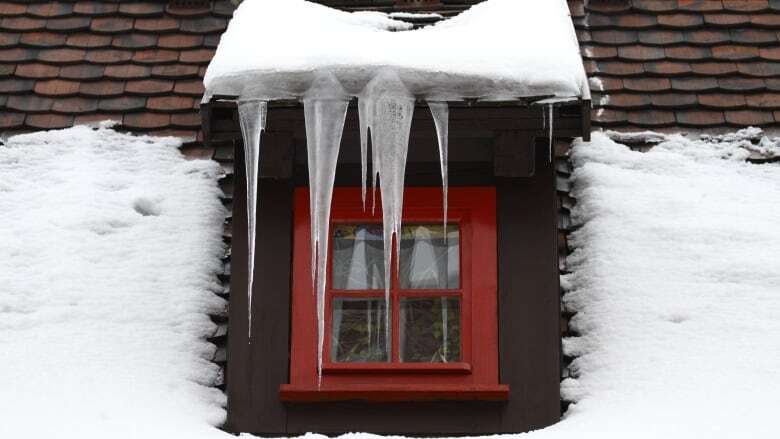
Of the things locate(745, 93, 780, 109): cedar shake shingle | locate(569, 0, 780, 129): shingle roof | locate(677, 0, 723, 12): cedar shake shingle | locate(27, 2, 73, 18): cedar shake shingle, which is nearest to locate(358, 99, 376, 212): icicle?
locate(569, 0, 780, 129): shingle roof

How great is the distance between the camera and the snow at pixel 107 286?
5078 mm

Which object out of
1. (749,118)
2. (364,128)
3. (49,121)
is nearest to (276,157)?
(364,128)

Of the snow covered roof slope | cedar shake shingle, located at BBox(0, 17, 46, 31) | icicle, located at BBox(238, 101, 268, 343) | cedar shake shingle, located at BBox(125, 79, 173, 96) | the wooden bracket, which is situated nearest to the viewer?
the snow covered roof slope

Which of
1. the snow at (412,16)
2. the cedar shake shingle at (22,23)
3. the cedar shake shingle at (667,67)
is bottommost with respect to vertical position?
the cedar shake shingle at (667,67)

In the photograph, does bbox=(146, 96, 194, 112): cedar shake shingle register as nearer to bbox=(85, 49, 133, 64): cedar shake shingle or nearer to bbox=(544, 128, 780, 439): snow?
bbox=(85, 49, 133, 64): cedar shake shingle

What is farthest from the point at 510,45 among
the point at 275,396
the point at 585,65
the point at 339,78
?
the point at 275,396

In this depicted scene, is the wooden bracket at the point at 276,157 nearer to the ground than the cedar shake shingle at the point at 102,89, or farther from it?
nearer to the ground

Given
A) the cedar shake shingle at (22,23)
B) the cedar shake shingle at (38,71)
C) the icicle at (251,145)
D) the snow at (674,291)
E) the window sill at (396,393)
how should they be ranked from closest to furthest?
the snow at (674,291) < the window sill at (396,393) < the icicle at (251,145) < the cedar shake shingle at (38,71) < the cedar shake shingle at (22,23)

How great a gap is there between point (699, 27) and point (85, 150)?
280 cm

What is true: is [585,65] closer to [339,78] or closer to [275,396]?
[339,78]

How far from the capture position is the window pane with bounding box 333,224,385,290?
17.9 feet

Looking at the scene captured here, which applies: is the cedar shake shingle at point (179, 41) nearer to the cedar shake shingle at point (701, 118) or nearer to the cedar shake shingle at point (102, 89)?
the cedar shake shingle at point (102, 89)

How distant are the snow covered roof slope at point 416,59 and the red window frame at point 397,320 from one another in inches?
19.7

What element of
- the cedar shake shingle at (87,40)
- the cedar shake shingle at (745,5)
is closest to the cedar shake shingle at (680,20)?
the cedar shake shingle at (745,5)
